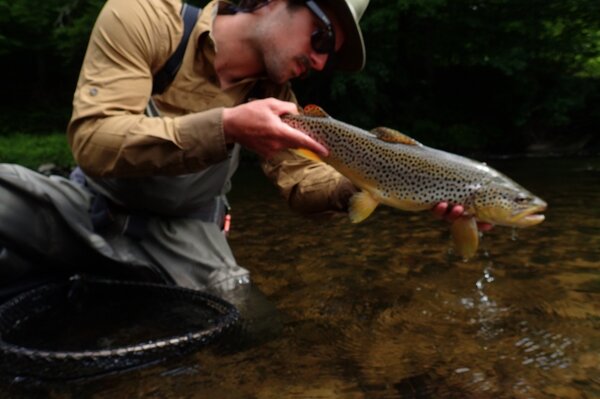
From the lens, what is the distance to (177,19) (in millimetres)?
3049

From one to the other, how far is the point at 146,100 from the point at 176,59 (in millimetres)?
390

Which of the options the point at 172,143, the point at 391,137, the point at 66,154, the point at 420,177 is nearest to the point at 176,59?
the point at 172,143

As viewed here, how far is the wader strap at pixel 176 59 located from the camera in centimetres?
307

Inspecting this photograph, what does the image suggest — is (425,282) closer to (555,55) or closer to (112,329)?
(112,329)

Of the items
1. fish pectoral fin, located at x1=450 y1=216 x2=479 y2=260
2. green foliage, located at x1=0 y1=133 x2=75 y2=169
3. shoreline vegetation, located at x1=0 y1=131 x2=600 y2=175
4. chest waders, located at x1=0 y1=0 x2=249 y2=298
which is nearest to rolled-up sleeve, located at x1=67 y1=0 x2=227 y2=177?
chest waders, located at x1=0 y1=0 x2=249 y2=298

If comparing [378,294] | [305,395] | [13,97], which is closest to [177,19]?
[305,395]

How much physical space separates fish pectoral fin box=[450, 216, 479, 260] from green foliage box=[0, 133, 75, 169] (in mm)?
16784

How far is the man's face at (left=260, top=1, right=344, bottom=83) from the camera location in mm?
3137

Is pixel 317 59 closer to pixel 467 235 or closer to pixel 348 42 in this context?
pixel 348 42

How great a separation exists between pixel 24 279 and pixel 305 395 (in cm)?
182

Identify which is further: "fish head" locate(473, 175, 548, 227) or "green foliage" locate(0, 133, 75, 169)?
"green foliage" locate(0, 133, 75, 169)

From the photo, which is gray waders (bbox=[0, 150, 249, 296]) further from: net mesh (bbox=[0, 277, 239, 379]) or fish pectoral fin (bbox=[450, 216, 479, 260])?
fish pectoral fin (bbox=[450, 216, 479, 260])

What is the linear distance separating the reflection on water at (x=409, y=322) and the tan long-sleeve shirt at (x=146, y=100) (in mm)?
800

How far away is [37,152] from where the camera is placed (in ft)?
59.9
